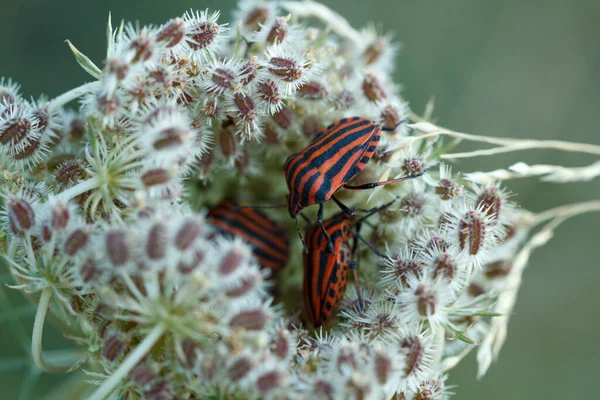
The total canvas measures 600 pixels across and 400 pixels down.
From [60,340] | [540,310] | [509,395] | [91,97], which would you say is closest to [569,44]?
[540,310]

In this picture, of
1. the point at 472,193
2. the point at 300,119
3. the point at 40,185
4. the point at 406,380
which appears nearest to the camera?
the point at 406,380

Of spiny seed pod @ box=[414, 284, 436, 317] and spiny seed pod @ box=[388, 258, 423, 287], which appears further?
spiny seed pod @ box=[388, 258, 423, 287]

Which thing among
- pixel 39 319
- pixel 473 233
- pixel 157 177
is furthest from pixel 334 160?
pixel 39 319

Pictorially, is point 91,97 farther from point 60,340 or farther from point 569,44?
point 569,44

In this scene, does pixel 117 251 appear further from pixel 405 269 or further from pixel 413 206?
pixel 413 206

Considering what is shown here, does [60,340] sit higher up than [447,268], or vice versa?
[60,340]

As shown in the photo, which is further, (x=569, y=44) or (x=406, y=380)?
(x=569, y=44)

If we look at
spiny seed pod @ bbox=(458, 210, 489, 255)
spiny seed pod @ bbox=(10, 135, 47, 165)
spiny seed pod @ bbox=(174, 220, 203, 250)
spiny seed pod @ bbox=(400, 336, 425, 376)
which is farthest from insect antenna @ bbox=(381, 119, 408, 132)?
spiny seed pod @ bbox=(10, 135, 47, 165)

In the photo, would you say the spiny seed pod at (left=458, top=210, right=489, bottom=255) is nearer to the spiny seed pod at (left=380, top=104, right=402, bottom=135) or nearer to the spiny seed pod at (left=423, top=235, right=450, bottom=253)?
the spiny seed pod at (left=423, top=235, right=450, bottom=253)
